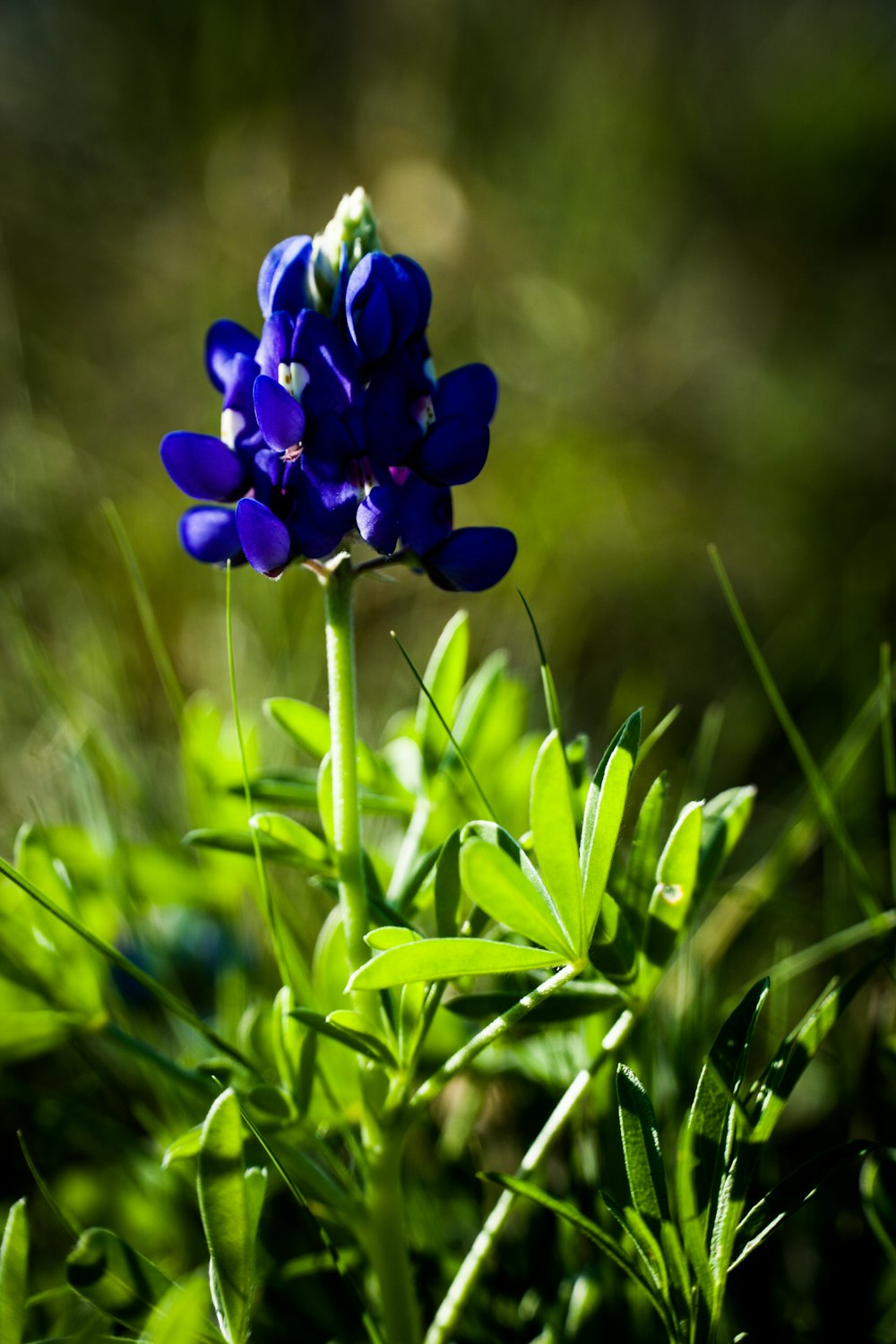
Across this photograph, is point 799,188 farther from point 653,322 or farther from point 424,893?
point 424,893

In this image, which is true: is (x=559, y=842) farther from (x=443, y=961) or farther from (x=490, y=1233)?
(x=490, y=1233)

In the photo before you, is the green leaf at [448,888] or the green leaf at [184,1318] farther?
the green leaf at [448,888]

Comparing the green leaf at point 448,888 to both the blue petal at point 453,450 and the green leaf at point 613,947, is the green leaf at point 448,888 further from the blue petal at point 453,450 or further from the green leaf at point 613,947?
the blue petal at point 453,450

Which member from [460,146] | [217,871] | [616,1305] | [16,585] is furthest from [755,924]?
[460,146]

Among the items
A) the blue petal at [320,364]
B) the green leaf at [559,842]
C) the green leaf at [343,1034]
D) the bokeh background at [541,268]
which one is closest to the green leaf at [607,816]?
the green leaf at [559,842]

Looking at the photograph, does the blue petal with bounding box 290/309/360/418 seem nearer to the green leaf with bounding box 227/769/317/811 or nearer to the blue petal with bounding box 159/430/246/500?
the blue petal with bounding box 159/430/246/500

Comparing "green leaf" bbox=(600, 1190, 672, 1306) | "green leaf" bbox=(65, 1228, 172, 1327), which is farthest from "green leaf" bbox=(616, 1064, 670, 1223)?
"green leaf" bbox=(65, 1228, 172, 1327)

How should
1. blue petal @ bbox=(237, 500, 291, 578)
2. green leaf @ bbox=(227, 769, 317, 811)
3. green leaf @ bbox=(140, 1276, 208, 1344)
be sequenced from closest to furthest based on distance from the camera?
green leaf @ bbox=(140, 1276, 208, 1344), blue petal @ bbox=(237, 500, 291, 578), green leaf @ bbox=(227, 769, 317, 811)
